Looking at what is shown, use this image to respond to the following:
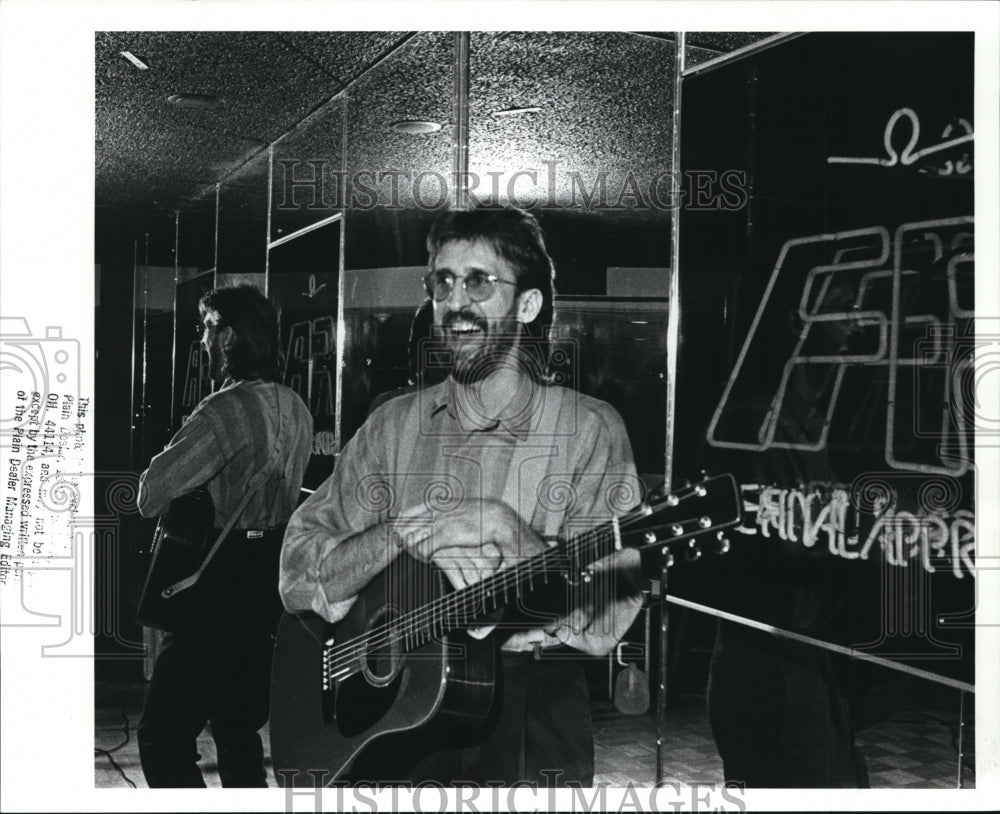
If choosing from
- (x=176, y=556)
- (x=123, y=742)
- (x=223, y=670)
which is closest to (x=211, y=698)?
(x=223, y=670)

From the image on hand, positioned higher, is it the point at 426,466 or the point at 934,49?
the point at 934,49

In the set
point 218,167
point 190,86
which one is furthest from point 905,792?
point 190,86

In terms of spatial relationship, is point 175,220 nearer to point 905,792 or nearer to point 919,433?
point 919,433

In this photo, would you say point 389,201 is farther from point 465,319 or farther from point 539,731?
point 539,731

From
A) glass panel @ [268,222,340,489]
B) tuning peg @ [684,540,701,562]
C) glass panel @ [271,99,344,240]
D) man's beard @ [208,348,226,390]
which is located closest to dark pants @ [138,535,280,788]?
glass panel @ [268,222,340,489]

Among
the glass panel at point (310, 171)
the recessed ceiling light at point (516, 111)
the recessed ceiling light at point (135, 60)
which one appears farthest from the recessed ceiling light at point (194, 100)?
the recessed ceiling light at point (516, 111)

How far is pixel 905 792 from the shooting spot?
8.71 ft

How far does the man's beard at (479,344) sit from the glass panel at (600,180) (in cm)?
13

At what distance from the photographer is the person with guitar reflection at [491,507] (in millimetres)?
2555

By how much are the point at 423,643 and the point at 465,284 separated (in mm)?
924

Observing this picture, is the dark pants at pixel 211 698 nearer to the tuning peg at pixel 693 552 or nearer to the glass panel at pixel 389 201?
the glass panel at pixel 389 201

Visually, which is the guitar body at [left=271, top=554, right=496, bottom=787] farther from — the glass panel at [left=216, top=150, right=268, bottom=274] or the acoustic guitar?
the glass panel at [left=216, top=150, right=268, bottom=274]

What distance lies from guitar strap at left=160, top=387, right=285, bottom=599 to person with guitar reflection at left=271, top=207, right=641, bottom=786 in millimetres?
138

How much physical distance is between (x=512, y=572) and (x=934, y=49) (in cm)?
173
